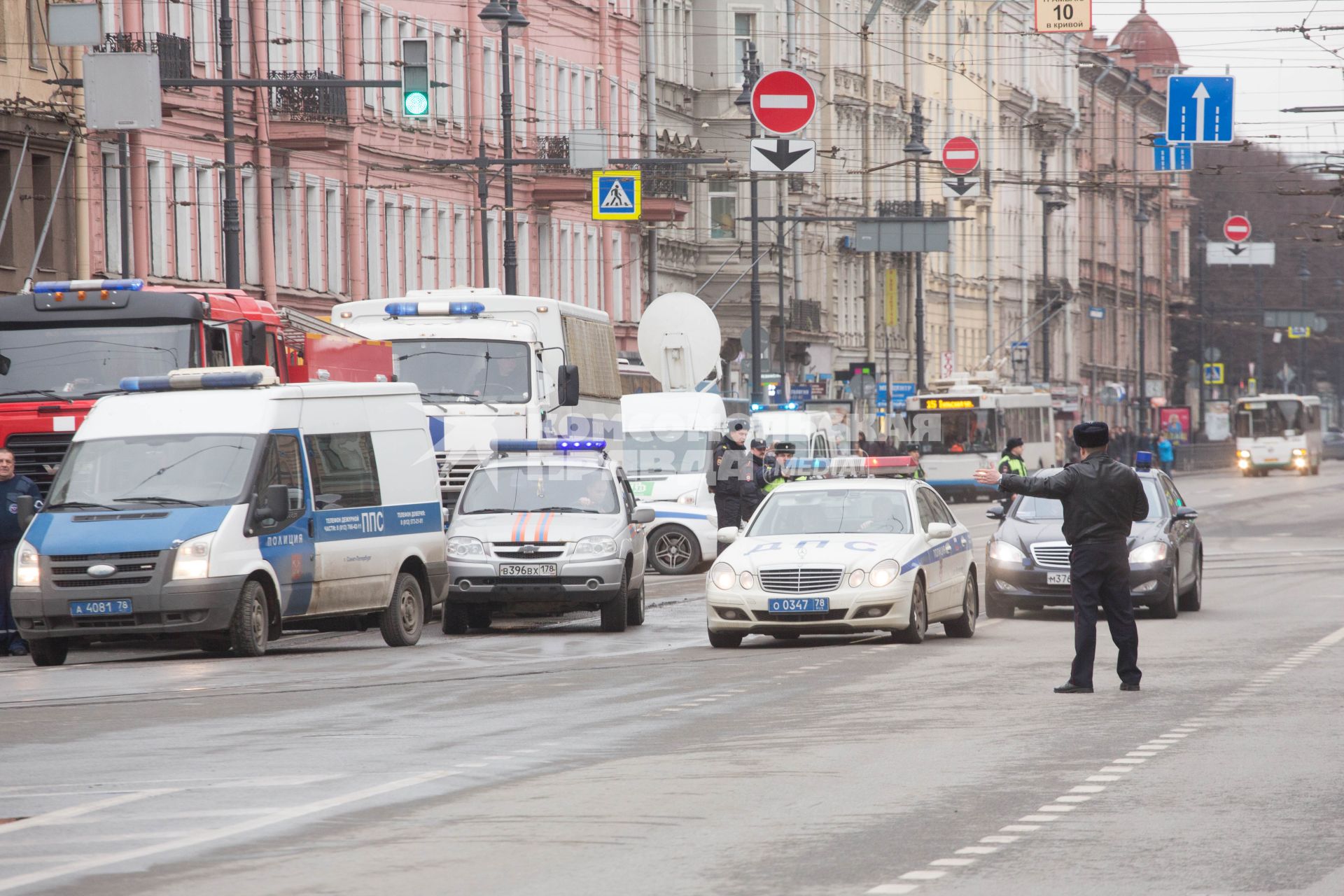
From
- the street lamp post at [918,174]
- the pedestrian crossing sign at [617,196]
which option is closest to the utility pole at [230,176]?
the pedestrian crossing sign at [617,196]

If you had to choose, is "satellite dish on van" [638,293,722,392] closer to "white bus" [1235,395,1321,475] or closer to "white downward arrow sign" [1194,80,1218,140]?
"white downward arrow sign" [1194,80,1218,140]

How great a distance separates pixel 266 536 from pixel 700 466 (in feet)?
52.1

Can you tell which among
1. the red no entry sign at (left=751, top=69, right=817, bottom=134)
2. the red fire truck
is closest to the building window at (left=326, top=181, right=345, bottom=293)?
the red no entry sign at (left=751, top=69, right=817, bottom=134)

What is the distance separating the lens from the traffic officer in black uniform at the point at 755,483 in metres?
32.2

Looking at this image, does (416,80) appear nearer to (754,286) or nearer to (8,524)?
(8,524)

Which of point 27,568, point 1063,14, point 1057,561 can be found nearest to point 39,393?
point 27,568

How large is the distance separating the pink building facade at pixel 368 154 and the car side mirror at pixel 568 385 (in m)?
14.2

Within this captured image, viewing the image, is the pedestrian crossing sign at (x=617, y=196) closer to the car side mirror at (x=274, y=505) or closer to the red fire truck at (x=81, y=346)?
the red fire truck at (x=81, y=346)

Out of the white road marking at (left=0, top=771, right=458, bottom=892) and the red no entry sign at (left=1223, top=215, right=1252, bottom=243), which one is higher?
the red no entry sign at (left=1223, top=215, right=1252, bottom=243)

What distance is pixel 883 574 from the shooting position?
21062 mm

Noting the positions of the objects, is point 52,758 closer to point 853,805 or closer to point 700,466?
point 853,805

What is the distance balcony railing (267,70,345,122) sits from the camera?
161ft

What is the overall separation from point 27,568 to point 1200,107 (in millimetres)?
23465

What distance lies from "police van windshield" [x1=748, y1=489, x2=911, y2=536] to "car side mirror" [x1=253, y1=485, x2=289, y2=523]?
13.0 ft
